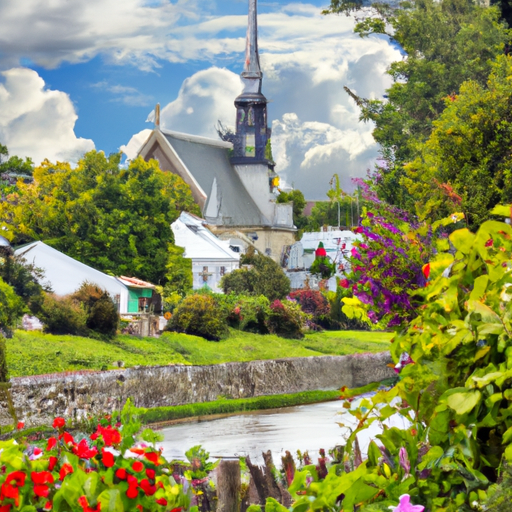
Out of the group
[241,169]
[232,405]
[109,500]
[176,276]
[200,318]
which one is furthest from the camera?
[241,169]

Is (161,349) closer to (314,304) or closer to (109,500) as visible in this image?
(314,304)

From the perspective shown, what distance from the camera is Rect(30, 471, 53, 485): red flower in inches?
89.0

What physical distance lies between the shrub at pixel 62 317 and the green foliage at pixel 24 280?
0.25 metres

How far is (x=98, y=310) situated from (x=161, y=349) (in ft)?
6.75

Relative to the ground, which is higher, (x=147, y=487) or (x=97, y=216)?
(x=97, y=216)

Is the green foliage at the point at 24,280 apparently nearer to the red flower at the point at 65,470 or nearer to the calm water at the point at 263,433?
the calm water at the point at 263,433

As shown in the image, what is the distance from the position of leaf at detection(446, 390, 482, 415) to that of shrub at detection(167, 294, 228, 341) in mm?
21638

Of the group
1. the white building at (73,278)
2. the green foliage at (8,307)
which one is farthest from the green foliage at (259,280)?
the green foliage at (8,307)

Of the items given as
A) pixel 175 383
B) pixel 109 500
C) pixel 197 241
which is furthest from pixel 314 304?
pixel 109 500

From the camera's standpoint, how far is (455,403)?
1598 mm

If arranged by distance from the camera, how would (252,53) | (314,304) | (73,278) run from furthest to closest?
(252,53)
(314,304)
(73,278)

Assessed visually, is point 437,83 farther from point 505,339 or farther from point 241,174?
point 505,339

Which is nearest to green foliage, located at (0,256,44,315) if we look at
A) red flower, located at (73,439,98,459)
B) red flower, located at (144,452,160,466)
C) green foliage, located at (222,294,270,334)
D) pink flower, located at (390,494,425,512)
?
green foliage, located at (222,294,270,334)

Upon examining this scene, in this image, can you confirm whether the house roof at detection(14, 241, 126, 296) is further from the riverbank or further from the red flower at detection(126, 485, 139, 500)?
the red flower at detection(126, 485, 139, 500)
